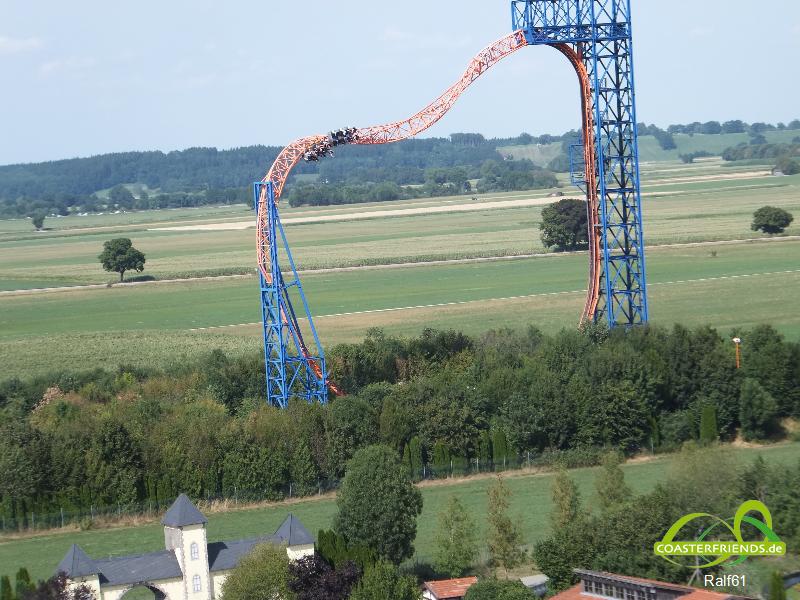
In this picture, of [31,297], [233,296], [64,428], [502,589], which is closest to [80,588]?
[502,589]

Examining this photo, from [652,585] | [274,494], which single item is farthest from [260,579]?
[274,494]

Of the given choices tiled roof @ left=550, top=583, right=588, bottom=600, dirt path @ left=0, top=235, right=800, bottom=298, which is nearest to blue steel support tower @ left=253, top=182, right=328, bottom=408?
tiled roof @ left=550, top=583, right=588, bottom=600

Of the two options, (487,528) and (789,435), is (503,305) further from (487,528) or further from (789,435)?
(487,528)

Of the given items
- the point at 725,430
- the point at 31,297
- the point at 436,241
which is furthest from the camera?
the point at 436,241

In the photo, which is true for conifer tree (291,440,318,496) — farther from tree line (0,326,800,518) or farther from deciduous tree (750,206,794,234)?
deciduous tree (750,206,794,234)

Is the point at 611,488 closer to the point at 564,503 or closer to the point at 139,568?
the point at 564,503

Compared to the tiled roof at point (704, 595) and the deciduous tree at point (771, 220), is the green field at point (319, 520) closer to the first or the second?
the tiled roof at point (704, 595)

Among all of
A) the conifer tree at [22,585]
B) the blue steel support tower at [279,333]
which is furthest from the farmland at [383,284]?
the conifer tree at [22,585]
